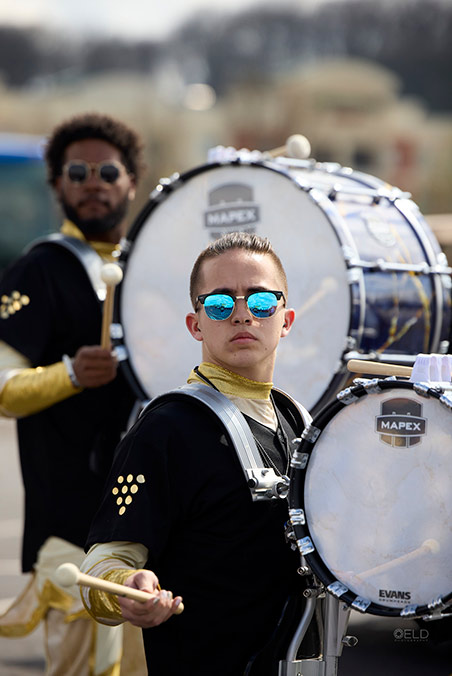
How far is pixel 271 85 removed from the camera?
34.2 metres

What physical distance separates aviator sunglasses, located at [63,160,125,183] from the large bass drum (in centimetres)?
194

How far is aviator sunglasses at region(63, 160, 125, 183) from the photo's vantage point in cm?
395

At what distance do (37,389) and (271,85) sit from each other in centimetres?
3146

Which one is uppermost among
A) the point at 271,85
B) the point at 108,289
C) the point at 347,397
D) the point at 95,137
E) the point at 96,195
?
the point at 271,85

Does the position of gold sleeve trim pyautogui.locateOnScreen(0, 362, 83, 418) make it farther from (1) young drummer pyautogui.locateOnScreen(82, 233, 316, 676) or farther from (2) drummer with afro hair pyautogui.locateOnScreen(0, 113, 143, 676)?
(1) young drummer pyautogui.locateOnScreen(82, 233, 316, 676)

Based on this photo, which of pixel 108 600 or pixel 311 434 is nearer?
pixel 108 600

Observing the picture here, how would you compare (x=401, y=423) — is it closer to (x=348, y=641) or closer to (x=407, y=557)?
(x=407, y=557)

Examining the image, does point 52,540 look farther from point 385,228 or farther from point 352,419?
point 352,419

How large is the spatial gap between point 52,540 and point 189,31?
3465cm

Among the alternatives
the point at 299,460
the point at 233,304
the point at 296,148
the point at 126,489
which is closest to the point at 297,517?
the point at 299,460

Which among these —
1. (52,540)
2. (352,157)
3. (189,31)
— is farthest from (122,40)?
(52,540)

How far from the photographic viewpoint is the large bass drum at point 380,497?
214cm

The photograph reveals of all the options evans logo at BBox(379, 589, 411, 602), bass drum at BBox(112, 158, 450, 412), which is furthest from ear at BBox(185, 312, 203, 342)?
bass drum at BBox(112, 158, 450, 412)

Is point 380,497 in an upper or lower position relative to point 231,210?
lower
